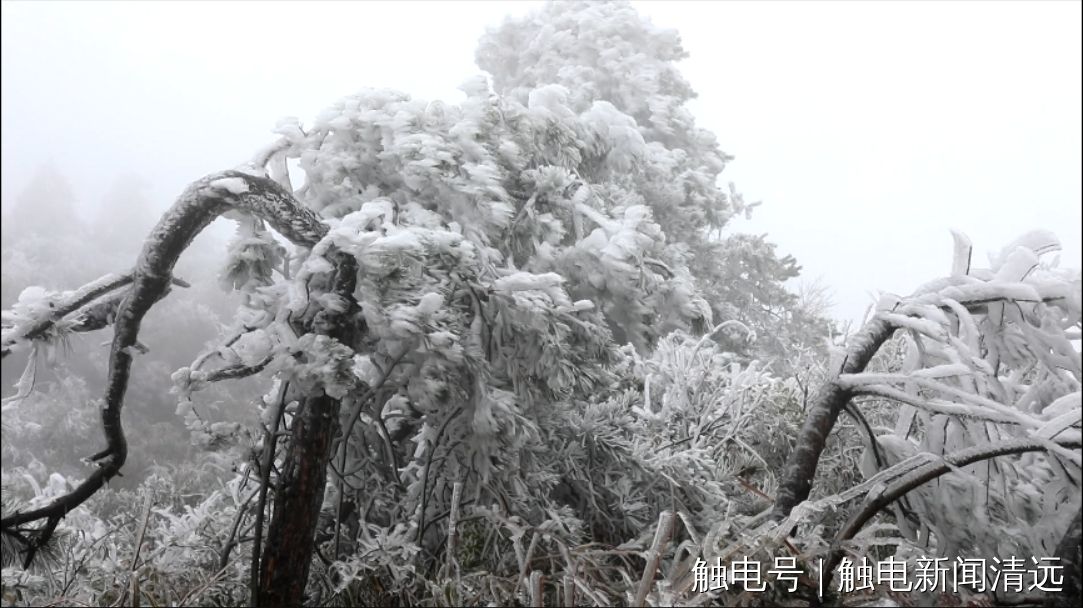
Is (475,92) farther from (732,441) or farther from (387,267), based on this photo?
(732,441)

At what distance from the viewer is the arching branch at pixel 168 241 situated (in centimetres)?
344

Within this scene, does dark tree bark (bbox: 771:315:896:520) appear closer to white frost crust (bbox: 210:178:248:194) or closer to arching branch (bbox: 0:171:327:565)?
arching branch (bbox: 0:171:327:565)

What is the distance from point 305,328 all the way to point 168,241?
2.67 feet

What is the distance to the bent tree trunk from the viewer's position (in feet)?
11.3

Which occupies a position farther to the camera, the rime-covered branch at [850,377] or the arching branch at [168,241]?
the rime-covered branch at [850,377]

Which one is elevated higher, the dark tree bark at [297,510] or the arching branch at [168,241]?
the arching branch at [168,241]

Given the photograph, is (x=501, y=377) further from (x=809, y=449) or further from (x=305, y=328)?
(x=809, y=449)

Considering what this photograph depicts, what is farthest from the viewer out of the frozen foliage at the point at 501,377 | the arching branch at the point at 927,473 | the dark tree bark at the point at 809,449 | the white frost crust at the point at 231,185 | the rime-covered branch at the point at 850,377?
the dark tree bark at the point at 809,449

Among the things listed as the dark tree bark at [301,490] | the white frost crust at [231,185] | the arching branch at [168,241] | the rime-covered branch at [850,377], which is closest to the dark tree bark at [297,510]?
the dark tree bark at [301,490]

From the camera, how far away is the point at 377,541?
4074 mm

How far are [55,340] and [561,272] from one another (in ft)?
8.67

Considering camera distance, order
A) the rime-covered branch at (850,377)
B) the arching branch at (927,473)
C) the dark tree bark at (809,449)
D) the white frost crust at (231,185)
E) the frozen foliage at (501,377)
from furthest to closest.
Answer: the dark tree bark at (809,449) → the rime-covered branch at (850,377) → the white frost crust at (231,185) → the frozen foliage at (501,377) → the arching branch at (927,473)


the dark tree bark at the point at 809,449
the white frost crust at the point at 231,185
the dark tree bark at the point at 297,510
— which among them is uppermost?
the white frost crust at the point at 231,185

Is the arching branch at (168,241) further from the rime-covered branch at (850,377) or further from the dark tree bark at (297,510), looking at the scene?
the rime-covered branch at (850,377)
